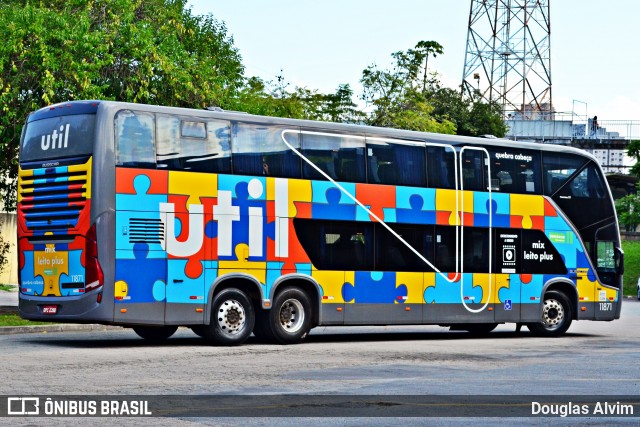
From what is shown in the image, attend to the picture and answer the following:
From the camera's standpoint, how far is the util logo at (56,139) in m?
19.2

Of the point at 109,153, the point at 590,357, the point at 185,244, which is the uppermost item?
the point at 109,153

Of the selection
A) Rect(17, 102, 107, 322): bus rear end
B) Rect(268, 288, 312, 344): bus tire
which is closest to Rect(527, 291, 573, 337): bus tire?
Rect(268, 288, 312, 344): bus tire

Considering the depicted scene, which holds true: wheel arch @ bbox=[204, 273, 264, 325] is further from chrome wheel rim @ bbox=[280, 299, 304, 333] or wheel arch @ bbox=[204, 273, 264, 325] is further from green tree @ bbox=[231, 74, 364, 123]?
green tree @ bbox=[231, 74, 364, 123]

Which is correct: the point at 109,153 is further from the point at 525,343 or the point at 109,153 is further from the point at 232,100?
the point at 232,100

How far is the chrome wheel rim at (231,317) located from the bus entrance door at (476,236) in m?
5.46

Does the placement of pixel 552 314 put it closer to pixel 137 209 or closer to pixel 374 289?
pixel 374 289

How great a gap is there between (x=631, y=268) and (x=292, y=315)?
4454 cm

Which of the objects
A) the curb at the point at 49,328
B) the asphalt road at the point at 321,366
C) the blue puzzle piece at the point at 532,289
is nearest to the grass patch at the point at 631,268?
the blue puzzle piece at the point at 532,289

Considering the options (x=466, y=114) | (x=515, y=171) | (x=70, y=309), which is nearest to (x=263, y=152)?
(x=70, y=309)

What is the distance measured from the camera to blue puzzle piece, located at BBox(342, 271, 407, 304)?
22.1m

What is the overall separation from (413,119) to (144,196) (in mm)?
30450

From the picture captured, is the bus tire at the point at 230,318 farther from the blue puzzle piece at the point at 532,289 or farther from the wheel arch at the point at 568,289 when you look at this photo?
the wheel arch at the point at 568,289

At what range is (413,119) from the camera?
159 feet

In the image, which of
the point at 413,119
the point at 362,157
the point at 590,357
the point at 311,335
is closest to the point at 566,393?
the point at 590,357
